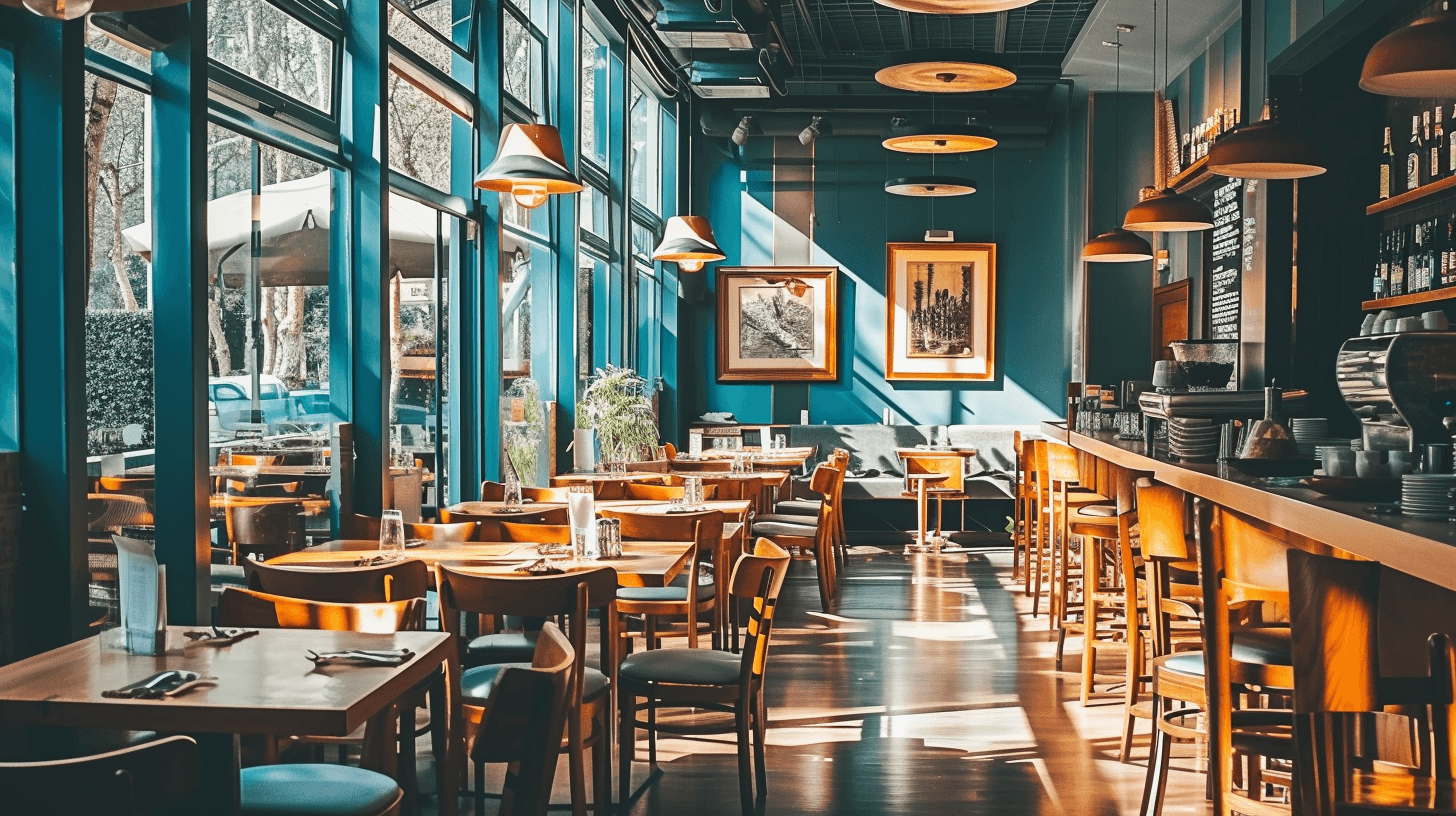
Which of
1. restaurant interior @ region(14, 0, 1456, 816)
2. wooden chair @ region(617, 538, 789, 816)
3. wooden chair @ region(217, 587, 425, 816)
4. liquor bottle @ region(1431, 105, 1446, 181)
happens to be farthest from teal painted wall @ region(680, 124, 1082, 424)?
wooden chair @ region(217, 587, 425, 816)

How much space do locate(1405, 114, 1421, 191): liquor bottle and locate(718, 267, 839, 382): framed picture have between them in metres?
6.55

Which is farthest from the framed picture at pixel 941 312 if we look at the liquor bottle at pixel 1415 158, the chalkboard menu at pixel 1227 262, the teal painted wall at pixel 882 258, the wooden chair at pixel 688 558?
the wooden chair at pixel 688 558

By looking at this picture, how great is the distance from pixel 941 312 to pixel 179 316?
953cm


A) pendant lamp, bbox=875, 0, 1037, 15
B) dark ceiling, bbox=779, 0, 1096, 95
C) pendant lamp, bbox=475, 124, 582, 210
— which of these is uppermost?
dark ceiling, bbox=779, 0, 1096, 95

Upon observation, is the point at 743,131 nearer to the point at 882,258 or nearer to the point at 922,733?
the point at 882,258

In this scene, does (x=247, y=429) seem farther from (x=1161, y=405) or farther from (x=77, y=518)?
(x=1161, y=405)

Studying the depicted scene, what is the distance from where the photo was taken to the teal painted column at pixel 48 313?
329cm

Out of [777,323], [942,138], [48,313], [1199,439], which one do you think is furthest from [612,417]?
[48,313]

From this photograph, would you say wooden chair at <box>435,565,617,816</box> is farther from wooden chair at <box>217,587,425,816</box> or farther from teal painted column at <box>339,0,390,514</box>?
teal painted column at <box>339,0,390,514</box>

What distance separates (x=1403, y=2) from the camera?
611 centimetres

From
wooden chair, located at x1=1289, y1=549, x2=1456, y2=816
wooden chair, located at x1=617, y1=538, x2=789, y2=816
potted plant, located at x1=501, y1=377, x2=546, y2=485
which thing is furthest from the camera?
potted plant, located at x1=501, y1=377, x2=546, y2=485

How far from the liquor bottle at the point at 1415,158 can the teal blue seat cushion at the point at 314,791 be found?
6114 millimetres

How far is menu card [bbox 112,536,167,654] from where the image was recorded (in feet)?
8.61

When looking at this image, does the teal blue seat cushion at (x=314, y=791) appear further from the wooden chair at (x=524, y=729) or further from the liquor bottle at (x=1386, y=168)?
the liquor bottle at (x=1386, y=168)
